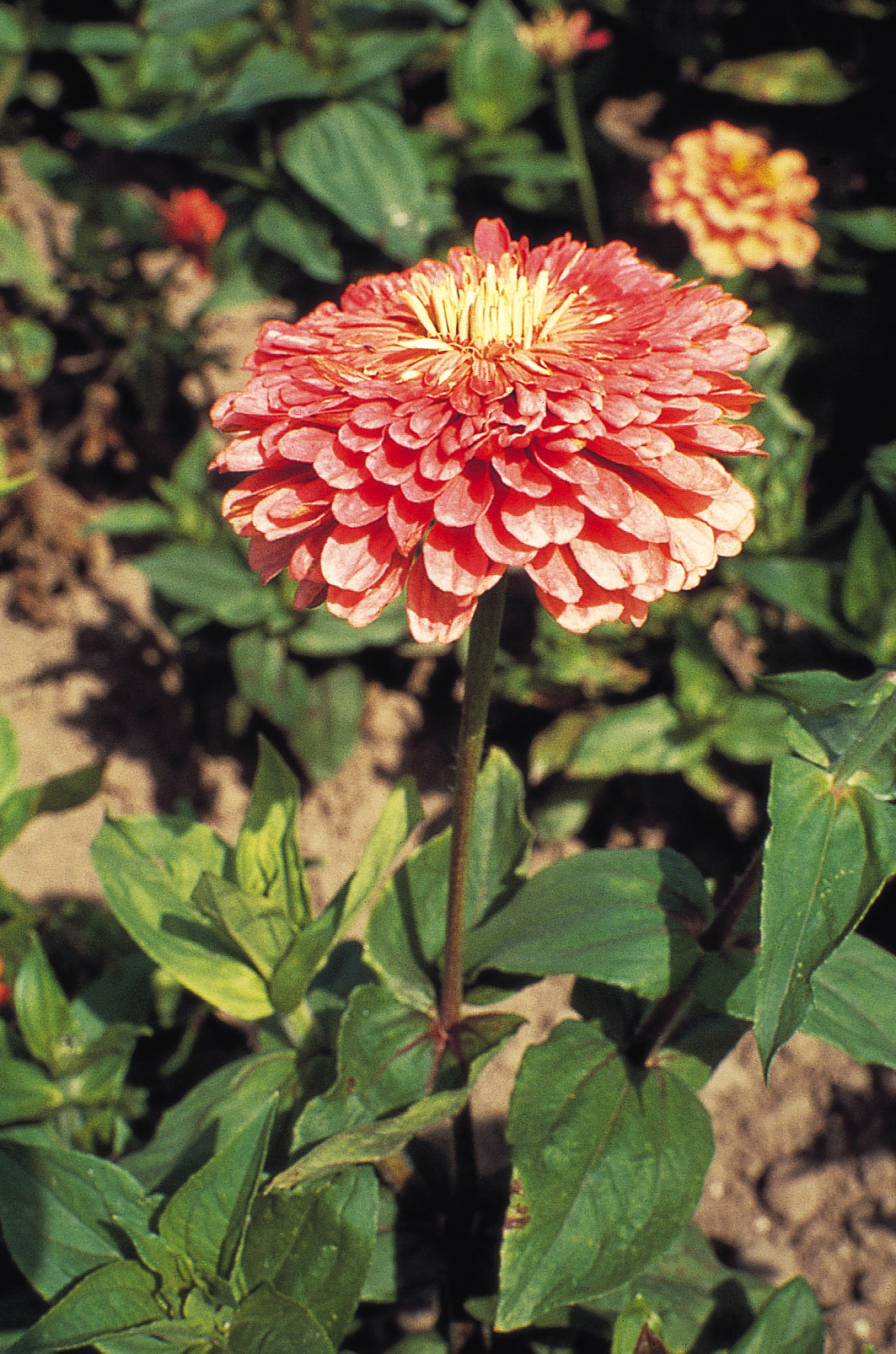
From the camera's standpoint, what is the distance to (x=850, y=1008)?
0.89 m

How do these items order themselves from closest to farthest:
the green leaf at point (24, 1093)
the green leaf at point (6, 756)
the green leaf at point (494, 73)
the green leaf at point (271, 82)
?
the green leaf at point (24, 1093)
the green leaf at point (6, 756)
the green leaf at point (271, 82)
the green leaf at point (494, 73)

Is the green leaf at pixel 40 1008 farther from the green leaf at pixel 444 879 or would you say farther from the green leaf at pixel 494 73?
the green leaf at pixel 494 73

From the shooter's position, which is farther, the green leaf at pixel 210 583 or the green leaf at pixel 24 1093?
the green leaf at pixel 210 583

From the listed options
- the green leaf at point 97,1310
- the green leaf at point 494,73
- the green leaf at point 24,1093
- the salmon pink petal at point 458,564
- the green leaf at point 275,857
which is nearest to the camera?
the salmon pink petal at point 458,564

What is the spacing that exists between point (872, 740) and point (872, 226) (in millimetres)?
1543

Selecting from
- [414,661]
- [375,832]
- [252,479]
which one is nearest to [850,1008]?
[375,832]

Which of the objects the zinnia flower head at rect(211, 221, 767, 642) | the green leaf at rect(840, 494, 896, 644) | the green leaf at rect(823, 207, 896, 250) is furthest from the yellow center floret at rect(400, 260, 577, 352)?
the green leaf at rect(823, 207, 896, 250)

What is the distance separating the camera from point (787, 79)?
2.08 meters

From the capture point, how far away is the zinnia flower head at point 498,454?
25.5 inches

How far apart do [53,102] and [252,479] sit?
257 centimetres

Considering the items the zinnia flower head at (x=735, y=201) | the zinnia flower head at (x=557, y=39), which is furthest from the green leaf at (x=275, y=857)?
the zinnia flower head at (x=557, y=39)

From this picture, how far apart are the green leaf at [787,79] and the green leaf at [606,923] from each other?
5.79ft

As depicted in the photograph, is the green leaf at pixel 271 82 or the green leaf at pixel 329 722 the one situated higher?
the green leaf at pixel 271 82

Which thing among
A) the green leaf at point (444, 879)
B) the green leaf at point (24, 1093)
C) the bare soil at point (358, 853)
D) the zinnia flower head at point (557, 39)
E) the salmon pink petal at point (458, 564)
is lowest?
the bare soil at point (358, 853)
